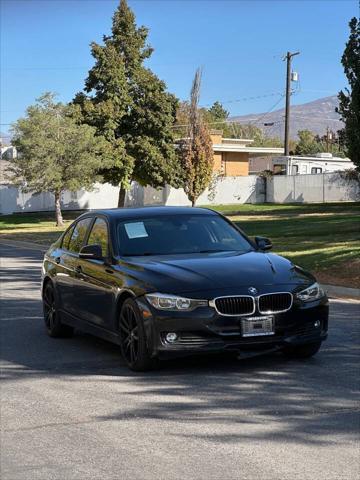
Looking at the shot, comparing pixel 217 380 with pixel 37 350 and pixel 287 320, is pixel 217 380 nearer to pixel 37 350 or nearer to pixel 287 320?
pixel 287 320

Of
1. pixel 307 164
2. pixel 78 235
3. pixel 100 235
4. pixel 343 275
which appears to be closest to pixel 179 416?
pixel 100 235

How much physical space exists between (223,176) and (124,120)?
14.3 meters

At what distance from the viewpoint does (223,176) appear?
180 feet

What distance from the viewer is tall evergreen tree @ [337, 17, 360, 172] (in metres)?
17.9

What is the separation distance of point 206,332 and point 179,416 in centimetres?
115

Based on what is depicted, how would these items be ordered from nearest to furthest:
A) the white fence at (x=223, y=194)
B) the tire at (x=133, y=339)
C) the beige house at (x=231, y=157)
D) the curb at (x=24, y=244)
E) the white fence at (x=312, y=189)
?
the tire at (x=133, y=339) < the curb at (x=24, y=244) < the white fence at (x=312, y=189) < the white fence at (x=223, y=194) < the beige house at (x=231, y=157)

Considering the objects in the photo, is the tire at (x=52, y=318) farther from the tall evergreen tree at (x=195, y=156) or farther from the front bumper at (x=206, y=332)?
the tall evergreen tree at (x=195, y=156)

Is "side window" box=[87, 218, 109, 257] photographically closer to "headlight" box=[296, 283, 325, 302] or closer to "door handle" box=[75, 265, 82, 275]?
"door handle" box=[75, 265, 82, 275]

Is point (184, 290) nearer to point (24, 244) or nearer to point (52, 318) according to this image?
point (52, 318)

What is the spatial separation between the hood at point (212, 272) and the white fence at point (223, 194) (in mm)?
43768

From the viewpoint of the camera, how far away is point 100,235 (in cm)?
864

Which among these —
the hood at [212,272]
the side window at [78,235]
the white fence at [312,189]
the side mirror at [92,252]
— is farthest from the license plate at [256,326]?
the white fence at [312,189]

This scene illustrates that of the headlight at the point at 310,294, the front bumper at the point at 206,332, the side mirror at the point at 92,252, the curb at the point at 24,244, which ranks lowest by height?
the curb at the point at 24,244

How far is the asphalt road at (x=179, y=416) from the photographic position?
4.83 meters
